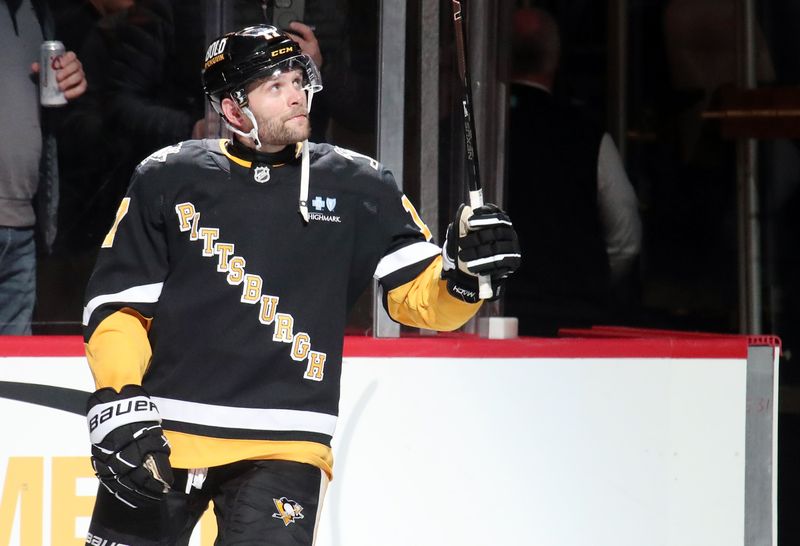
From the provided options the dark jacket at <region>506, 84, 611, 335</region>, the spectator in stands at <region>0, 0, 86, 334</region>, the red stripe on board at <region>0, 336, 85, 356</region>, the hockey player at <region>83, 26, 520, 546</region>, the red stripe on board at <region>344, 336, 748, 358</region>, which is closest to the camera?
the hockey player at <region>83, 26, 520, 546</region>

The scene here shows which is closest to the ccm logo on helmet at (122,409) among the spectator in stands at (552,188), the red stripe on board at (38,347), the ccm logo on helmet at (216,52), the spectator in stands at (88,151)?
the ccm logo on helmet at (216,52)

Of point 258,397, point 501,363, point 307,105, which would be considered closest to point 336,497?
point 501,363

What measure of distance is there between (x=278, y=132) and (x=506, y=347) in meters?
1.14

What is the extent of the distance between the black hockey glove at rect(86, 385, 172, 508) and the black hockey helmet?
0.64 metres

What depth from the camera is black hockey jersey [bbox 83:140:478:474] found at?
9.14ft

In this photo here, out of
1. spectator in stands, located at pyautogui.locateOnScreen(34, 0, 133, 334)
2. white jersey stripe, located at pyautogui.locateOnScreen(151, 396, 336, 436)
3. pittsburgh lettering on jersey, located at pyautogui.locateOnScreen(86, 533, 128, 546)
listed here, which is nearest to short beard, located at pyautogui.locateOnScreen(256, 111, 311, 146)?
white jersey stripe, located at pyautogui.locateOnScreen(151, 396, 336, 436)

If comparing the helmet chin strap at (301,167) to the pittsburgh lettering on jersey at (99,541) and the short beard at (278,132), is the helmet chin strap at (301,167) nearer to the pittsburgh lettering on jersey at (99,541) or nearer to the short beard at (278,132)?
the short beard at (278,132)

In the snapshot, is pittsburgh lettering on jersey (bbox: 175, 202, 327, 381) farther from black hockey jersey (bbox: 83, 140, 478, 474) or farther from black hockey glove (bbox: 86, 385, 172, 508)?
black hockey glove (bbox: 86, 385, 172, 508)

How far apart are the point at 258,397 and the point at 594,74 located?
5.16 meters

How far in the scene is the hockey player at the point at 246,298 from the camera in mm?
2742

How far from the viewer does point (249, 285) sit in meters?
2.81

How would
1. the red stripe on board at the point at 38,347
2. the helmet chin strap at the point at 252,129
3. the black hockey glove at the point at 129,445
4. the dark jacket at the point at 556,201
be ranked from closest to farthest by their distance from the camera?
the black hockey glove at the point at 129,445 < the helmet chin strap at the point at 252,129 < the red stripe on board at the point at 38,347 < the dark jacket at the point at 556,201

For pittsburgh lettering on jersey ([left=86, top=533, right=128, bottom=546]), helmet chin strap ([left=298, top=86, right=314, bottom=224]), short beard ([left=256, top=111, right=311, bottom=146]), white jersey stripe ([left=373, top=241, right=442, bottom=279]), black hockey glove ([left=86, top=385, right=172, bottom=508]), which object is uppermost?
short beard ([left=256, top=111, right=311, bottom=146])

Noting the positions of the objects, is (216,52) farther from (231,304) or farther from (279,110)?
(231,304)
